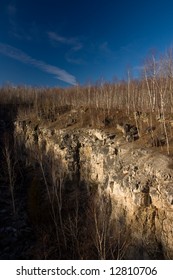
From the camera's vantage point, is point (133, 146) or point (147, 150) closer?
point (147, 150)

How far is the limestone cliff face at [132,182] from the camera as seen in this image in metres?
23.5

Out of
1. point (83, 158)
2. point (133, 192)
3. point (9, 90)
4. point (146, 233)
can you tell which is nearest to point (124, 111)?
point (83, 158)

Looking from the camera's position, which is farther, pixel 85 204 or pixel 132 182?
pixel 85 204

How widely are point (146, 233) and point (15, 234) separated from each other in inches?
792

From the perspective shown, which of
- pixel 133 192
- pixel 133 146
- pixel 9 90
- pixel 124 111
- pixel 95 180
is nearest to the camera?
pixel 133 192

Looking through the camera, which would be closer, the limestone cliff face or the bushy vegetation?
the limestone cliff face

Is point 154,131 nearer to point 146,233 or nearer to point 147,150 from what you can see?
point 147,150

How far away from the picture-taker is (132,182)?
27859 mm

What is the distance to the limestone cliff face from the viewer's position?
77.2ft

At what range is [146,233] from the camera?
24.8 metres

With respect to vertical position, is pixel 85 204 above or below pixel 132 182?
below

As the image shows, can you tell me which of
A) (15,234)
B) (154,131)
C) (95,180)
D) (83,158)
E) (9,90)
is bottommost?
(15,234)

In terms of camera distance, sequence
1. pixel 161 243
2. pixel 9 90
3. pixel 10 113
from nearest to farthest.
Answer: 1. pixel 161 243
2. pixel 10 113
3. pixel 9 90

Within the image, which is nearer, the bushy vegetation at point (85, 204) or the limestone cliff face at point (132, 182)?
the limestone cliff face at point (132, 182)
